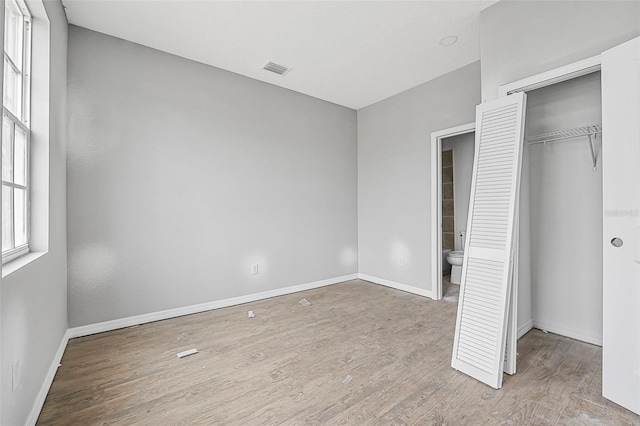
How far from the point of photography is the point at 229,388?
2037 mm

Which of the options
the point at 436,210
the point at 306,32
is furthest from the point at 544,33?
the point at 436,210

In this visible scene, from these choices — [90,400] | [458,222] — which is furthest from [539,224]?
[90,400]

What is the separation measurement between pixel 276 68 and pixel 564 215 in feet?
11.0

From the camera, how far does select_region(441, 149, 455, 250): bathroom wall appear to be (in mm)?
5180

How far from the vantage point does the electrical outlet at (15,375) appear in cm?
140

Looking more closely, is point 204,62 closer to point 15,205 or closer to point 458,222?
point 15,205

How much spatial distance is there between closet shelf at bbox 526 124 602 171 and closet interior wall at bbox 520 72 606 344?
39 mm

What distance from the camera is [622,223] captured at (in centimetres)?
179

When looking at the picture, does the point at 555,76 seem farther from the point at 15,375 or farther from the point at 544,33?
the point at 15,375

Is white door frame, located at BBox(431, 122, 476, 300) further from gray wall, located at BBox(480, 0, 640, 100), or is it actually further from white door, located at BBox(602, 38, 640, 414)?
white door, located at BBox(602, 38, 640, 414)

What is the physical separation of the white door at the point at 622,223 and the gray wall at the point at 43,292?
3.11 metres

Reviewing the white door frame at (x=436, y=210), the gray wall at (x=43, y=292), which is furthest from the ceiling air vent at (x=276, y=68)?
the white door frame at (x=436, y=210)

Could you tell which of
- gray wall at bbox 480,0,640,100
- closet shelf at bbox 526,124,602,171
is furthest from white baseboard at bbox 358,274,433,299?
gray wall at bbox 480,0,640,100

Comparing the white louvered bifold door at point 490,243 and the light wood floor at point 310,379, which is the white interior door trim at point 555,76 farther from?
the light wood floor at point 310,379
